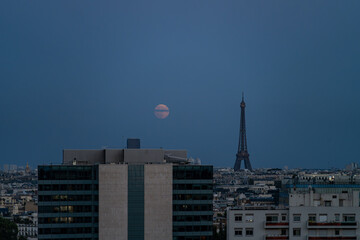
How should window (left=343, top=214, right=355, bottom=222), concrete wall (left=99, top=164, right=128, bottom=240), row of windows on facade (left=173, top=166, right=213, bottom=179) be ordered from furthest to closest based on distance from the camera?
window (left=343, top=214, right=355, bottom=222), row of windows on facade (left=173, top=166, right=213, bottom=179), concrete wall (left=99, top=164, right=128, bottom=240)

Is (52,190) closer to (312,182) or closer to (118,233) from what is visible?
(118,233)

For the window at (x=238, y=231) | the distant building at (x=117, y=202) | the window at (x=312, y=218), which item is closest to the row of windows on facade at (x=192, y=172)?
the distant building at (x=117, y=202)

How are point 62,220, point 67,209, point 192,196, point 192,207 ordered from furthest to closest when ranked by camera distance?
point 192,196 < point 192,207 < point 67,209 < point 62,220

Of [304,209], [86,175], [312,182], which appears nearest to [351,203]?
[304,209]

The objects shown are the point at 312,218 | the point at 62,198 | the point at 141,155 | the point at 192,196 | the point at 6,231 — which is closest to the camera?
the point at 62,198

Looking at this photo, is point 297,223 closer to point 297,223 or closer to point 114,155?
point 297,223

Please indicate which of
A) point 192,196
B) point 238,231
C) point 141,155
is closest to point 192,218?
point 192,196

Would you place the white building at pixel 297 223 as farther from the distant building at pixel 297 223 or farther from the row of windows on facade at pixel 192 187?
the row of windows on facade at pixel 192 187

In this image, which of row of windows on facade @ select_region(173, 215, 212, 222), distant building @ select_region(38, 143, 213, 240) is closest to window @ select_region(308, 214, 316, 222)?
row of windows on facade @ select_region(173, 215, 212, 222)

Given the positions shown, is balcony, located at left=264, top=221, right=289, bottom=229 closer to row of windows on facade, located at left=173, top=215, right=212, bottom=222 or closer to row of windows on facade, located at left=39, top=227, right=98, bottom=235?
row of windows on facade, located at left=173, top=215, right=212, bottom=222
